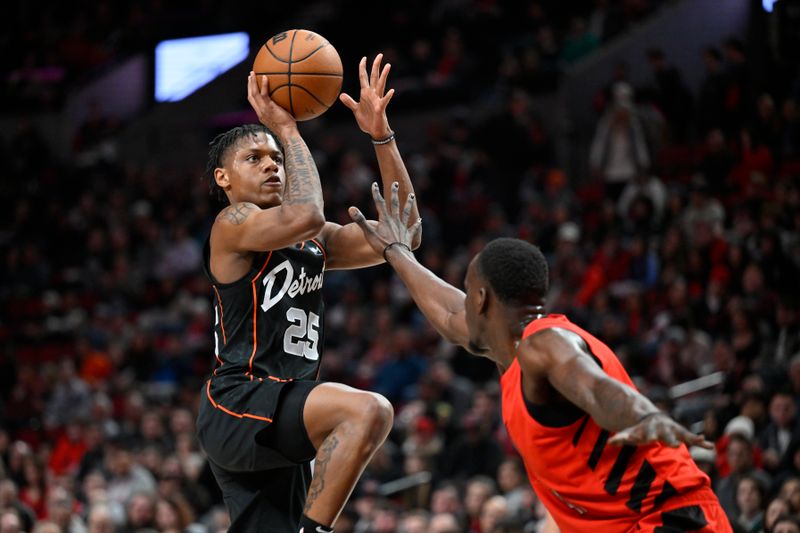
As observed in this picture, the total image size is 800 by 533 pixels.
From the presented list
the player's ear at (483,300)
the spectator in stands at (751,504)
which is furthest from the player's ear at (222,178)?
the spectator in stands at (751,504)

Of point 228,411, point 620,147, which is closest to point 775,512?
point 228,411

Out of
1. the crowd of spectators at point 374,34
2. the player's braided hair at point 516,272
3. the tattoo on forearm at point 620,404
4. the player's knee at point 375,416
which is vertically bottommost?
the player's knee at point 375,416

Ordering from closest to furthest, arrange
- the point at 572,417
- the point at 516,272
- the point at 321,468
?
the point at 572,417 → the point at 516,272 → the point at 321,468

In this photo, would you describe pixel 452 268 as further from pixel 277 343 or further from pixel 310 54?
pixel 277 343

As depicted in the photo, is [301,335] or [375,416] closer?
[375,416]

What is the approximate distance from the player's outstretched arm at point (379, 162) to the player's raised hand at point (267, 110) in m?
0.39

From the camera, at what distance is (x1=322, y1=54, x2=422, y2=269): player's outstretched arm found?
18.9ft

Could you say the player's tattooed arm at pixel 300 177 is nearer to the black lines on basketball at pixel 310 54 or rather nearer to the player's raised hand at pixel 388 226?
the player's raised hand at pixel 388 226

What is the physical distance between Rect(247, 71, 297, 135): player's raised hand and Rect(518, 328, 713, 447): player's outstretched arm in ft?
6.94

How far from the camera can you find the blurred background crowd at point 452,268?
10.2 meters

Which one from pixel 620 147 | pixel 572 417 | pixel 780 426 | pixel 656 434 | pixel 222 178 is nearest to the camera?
pixel 656 434

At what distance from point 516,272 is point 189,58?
2031 centimetres

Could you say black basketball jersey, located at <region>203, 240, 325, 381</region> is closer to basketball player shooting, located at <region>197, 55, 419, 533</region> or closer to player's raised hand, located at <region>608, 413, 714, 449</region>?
basketball player shooting, located at <region>197, 55, 419, 533</region>

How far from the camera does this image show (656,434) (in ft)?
11.4
